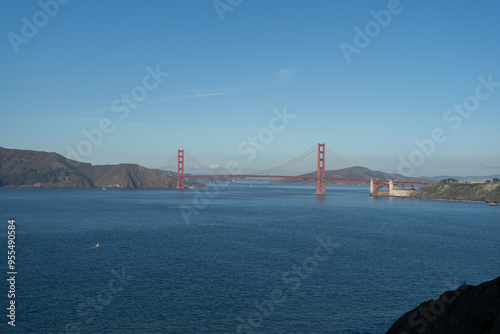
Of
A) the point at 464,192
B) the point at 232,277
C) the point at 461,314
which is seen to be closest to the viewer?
the point at 461,314

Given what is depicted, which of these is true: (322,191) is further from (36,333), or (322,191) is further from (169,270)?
(36,333)

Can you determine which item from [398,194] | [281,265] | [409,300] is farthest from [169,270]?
[398,194]

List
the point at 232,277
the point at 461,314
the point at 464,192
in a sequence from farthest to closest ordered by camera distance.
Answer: the point at 464,192, the point at 232,277, the point at 461,314

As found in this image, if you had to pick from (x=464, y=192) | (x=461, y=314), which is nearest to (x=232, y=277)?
(x=461, y=314)

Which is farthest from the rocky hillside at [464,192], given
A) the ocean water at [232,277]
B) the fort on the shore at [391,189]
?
the ocean water at [232,277]

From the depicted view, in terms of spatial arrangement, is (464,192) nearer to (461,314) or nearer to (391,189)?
(391,189)

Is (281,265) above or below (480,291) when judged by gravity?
below
